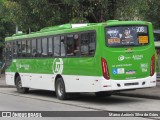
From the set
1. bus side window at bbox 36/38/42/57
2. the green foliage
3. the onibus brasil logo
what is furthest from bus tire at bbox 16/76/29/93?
the onibus brasil logo

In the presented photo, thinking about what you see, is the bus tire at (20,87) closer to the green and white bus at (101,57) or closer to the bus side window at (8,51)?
the bus side window at (8,51)

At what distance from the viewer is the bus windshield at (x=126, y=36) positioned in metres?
15.6

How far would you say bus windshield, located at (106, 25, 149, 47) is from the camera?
15594mm

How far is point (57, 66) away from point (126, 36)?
386 cm

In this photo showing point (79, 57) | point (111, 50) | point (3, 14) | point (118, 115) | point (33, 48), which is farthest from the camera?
point (3, 14)

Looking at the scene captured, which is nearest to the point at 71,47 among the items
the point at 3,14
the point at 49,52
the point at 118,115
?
the point at 49,52

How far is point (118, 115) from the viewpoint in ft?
41.3

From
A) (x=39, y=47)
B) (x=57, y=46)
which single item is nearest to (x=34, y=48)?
(x=39, y=47)

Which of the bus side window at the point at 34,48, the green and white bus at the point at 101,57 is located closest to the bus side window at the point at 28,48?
the bus side window at the point at 34,48

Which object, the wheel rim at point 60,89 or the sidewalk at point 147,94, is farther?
the wheel rim at point 60,89

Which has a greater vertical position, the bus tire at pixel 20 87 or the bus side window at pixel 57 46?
the bus side window at pixel 57 46

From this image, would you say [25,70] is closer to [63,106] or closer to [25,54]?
[25,54]

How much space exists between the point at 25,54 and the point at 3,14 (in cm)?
1751

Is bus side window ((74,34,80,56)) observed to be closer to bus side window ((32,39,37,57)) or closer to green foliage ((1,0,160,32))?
green foliage ((1,0,160,32))
